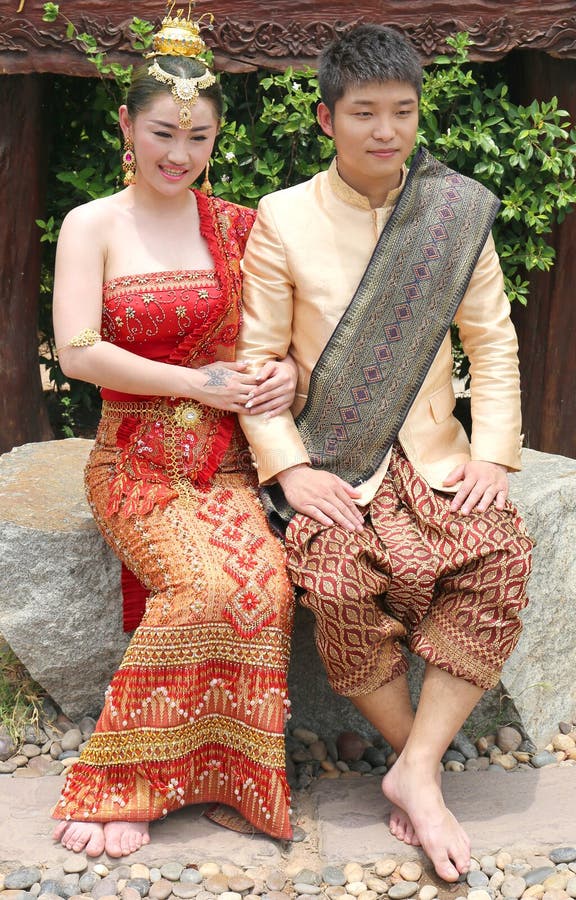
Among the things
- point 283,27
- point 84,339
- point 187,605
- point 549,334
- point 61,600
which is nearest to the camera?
point 187,605

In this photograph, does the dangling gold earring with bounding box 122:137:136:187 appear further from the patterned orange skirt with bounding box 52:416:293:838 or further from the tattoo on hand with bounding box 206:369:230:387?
the patterned orange skirt with bounding box 52:416:293:838

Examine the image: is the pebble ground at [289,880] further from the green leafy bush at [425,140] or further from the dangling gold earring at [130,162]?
the green leafy bush at [425,140]

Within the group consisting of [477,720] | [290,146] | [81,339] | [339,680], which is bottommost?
[477,720]

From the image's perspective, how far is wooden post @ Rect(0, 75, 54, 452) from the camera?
4.60 metres

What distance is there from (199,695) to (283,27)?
260cm

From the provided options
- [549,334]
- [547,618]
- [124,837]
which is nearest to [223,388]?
[124,837]

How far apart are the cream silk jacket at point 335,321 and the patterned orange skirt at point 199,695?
0.33 m

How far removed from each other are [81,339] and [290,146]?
197cm

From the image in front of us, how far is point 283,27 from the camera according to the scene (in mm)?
4309

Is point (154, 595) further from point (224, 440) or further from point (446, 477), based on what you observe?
point (446, 477)

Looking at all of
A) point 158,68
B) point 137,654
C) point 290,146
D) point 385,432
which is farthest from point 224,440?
point 290,146

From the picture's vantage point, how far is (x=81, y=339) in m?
2.97

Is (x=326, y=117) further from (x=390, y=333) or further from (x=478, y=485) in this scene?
(x=478, y=485)

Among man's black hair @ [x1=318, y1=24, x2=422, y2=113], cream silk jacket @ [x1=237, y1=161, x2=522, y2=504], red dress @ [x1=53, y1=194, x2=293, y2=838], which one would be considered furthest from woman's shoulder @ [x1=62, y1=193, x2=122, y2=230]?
man's black hair @ [x1=318, y1=24, x2=422, y2=113]
